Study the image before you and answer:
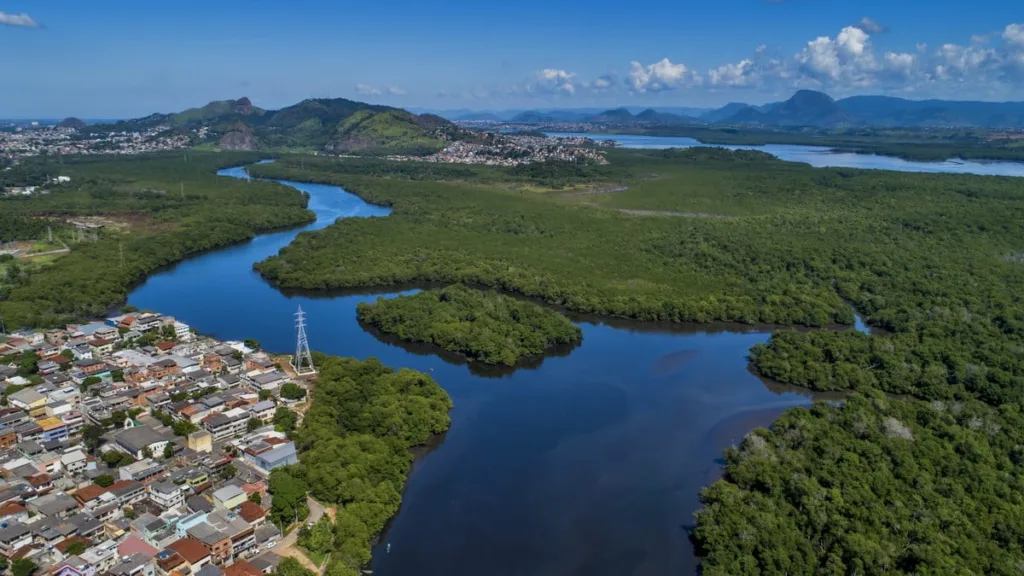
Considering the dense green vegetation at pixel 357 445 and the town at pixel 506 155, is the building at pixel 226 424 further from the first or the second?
the town at pixel 506 155

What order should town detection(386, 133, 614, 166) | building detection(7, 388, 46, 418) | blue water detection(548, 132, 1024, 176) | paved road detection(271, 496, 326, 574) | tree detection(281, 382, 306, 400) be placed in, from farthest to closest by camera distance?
town detection(386, 133, 614, 166) < blue water detection(548, 132, 1024, 176) < tree detection(281, 382, 306, 400) < building detection(7, 388, 46, 418) < paved road detection(271, 496, 326, 574)

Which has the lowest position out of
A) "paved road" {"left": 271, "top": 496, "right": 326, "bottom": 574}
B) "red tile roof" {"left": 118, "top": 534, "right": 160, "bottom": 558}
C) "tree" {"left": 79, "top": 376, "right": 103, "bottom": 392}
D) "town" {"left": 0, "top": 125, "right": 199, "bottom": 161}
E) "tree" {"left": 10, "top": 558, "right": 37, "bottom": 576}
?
"paved road" {"left": 271, "top": 496, "right": 326, "bottom": 574}

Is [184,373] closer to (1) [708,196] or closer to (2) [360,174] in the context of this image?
(1) [708,196]

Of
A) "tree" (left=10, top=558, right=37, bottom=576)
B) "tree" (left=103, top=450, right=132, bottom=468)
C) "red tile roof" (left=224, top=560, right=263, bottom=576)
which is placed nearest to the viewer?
"tree" (left=10, top=558, right=37, bottom=576)

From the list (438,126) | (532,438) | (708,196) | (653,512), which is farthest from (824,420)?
(438,126)

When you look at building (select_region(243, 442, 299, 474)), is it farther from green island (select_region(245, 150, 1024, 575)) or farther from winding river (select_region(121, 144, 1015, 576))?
green island (select_region(245, 150, 1024, 575))

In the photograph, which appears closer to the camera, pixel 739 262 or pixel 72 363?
pixel 72 363

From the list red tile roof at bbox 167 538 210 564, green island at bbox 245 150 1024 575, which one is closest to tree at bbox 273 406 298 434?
red tile roof at bbox 167 538 210 564
